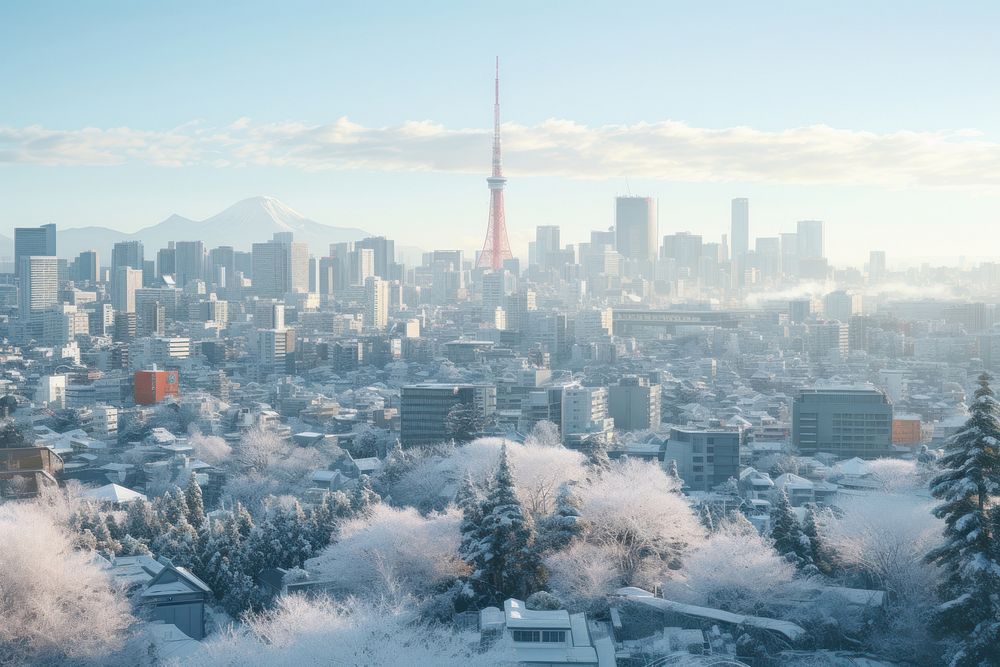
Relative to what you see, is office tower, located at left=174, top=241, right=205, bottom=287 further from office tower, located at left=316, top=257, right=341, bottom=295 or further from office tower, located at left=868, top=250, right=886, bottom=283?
office tower, located at left=868, top=250, right=886, bottom=283

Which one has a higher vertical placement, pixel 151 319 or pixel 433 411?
pixel 151 319

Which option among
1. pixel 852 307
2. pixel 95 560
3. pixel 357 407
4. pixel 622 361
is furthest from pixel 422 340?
pixel 95 560

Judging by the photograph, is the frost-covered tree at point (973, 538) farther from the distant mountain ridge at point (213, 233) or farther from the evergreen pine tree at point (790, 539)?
the distant mountain ridge at point (213, 233)

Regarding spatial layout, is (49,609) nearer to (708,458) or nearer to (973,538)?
(973,538)

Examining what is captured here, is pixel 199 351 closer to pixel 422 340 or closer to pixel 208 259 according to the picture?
pixel 422 340

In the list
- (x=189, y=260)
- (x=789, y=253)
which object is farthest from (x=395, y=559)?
(x=789, y=253)

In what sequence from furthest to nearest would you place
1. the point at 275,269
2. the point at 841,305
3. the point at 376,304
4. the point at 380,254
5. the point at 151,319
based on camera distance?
the point at 380,254
the point at 275,269
the point at 376,304
the point at 841,305
the point at 151,319

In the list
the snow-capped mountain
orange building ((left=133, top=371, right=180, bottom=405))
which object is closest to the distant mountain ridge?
the snow-capped mountain
